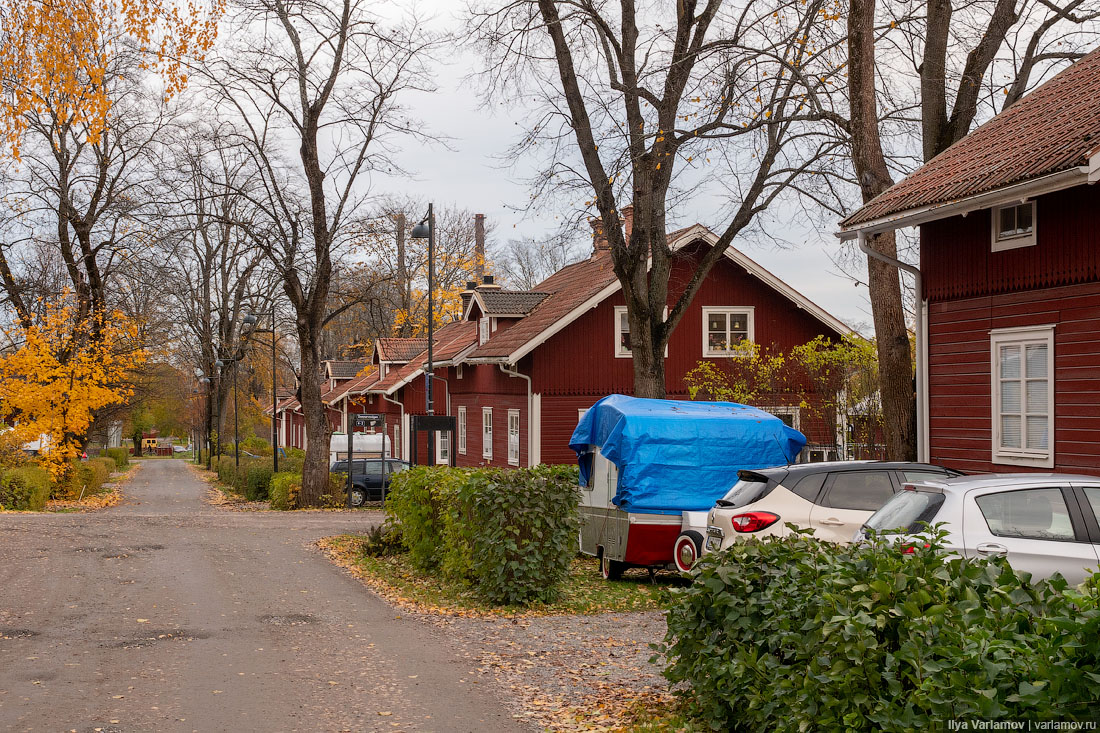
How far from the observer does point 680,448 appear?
14.6 metres

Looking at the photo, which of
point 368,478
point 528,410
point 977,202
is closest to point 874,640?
point 977,202

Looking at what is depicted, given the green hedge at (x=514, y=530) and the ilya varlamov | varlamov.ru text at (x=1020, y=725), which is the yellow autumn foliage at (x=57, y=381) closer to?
the green hedge at (x=514, y=530)

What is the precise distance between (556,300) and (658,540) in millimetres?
20015

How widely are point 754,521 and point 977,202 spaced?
491 centimetres

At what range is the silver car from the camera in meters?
7.77

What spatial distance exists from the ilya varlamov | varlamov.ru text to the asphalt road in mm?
3651

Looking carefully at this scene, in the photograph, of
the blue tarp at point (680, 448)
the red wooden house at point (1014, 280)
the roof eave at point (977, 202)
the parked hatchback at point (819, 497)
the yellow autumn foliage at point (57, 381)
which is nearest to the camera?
the roof eave at point (977, 202)

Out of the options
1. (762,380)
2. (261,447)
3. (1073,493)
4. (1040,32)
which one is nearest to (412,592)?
(1073,493)

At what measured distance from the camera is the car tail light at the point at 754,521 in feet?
37.4

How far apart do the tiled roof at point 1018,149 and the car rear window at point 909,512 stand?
A: 4861mm

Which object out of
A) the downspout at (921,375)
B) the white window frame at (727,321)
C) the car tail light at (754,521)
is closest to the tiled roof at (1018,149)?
the downspout at (921,375)

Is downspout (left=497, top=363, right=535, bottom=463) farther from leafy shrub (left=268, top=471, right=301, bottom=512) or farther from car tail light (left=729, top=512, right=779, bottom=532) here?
car tail light (left=729, top=512, right=779, bottom=532)

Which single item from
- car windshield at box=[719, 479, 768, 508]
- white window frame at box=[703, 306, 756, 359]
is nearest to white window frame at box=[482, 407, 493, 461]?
white window frame at box=[703, 306, 756, 359]

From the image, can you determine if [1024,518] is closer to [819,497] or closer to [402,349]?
[819,497]
